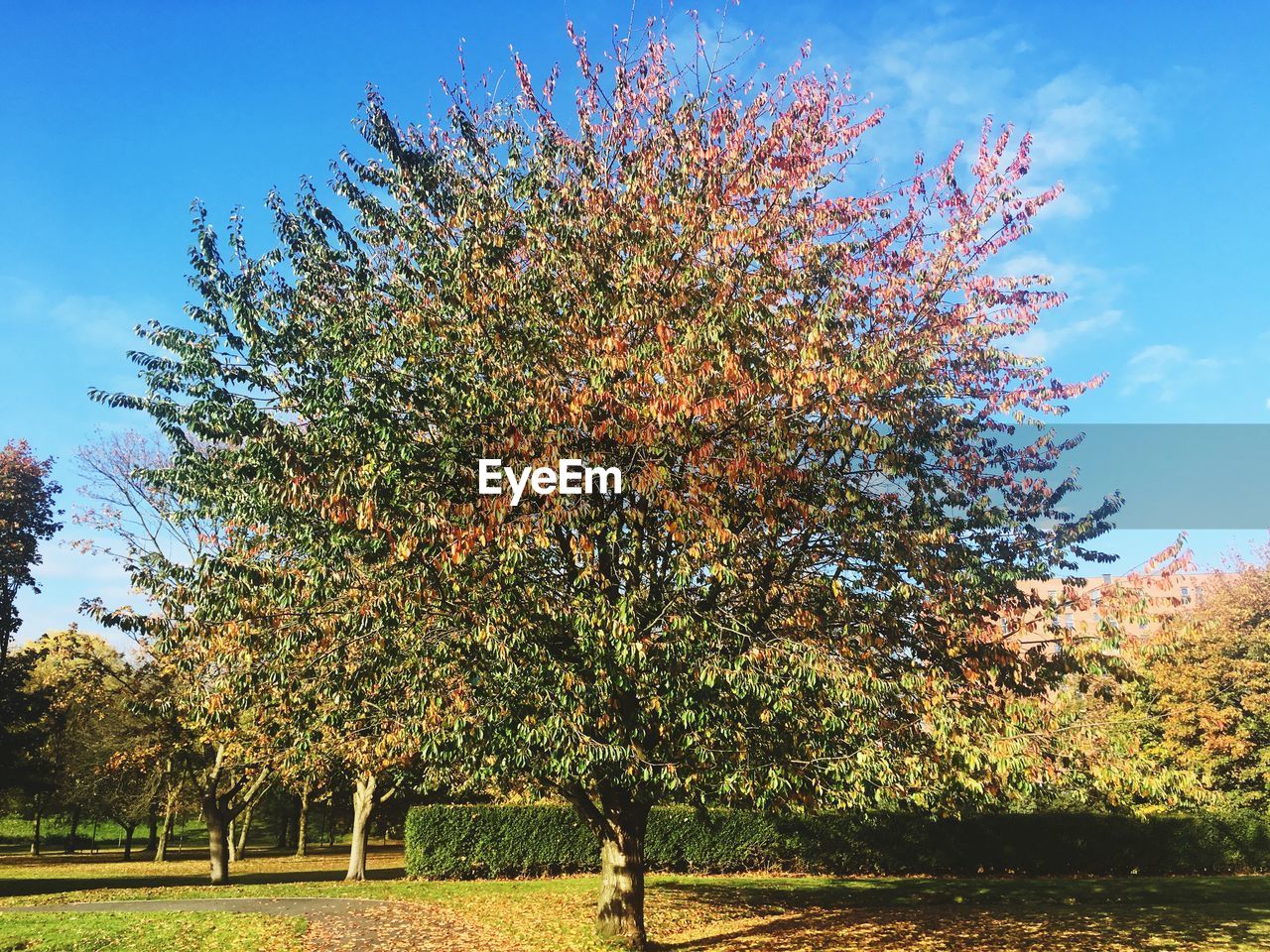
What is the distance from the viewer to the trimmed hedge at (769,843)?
2552cm

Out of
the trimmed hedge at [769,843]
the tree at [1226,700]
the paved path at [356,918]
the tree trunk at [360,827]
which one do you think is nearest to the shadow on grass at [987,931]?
the paved path at [356,918]

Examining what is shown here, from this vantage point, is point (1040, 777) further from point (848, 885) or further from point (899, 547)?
point (848, 885)

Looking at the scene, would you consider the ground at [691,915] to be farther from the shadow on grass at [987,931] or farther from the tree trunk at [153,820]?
the tree trunk at [153,820]

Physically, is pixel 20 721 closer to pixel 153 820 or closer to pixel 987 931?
pixel 153 820

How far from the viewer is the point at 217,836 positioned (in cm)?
2670

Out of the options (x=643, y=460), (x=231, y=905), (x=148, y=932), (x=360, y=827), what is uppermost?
(x=643, y=460)

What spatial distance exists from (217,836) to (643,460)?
78.5ft

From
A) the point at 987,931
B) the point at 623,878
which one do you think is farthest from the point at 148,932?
A: the point at 987,931

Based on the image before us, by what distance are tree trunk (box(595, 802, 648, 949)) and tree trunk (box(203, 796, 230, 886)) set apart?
18006mm

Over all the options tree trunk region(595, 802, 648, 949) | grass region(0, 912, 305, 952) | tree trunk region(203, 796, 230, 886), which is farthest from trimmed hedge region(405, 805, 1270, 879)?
tree trunk region(595, 802, 648, 949)

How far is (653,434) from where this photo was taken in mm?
10312

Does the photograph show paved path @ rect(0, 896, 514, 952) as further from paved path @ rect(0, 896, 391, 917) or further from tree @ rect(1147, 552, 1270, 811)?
tree @ rect(1147, 552, 1270, 811)

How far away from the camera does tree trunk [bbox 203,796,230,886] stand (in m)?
26.3

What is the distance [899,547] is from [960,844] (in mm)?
19631
